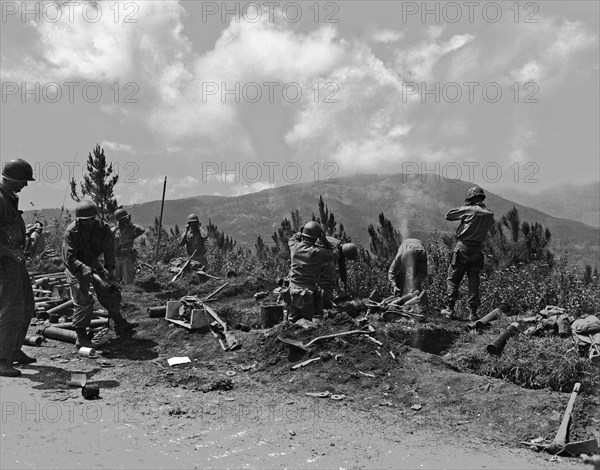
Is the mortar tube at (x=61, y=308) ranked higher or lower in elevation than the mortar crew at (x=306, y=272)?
lower

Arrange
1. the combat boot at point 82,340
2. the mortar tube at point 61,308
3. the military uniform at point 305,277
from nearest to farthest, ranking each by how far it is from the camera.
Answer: the combat boot at point 82,340
the military uniform at point 305,277
the mortar tube at point 61,308

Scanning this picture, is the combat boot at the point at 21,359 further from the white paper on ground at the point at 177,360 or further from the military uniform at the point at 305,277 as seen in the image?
the military uniform at the point at 305,277

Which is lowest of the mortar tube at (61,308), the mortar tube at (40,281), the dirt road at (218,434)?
the dirt road at (218,434)

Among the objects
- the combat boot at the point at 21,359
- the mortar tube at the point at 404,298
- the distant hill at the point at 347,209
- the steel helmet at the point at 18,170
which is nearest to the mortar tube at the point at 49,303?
the combat boot at the point at 21,359

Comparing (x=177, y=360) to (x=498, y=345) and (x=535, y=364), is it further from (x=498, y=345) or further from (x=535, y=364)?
(x=535, y=364)

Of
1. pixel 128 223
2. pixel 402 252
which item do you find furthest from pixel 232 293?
pixel 402 252

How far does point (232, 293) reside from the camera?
1180 cm

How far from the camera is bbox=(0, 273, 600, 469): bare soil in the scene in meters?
3.86

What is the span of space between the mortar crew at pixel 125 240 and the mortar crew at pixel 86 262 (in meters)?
5.19

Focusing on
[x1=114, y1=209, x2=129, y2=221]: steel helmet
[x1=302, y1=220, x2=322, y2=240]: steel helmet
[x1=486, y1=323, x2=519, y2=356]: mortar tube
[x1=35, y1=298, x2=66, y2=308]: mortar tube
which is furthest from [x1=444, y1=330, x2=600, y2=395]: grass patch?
[x1=114, y1=209, x2=129, y2=221]: steel helmet

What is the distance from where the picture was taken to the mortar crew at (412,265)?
29.3 ft

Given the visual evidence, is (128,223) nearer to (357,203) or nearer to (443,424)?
(443,424)

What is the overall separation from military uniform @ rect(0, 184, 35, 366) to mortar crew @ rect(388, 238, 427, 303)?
6068mm

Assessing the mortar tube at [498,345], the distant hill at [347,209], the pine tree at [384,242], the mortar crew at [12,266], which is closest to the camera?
the mortar crew at [12,266]
